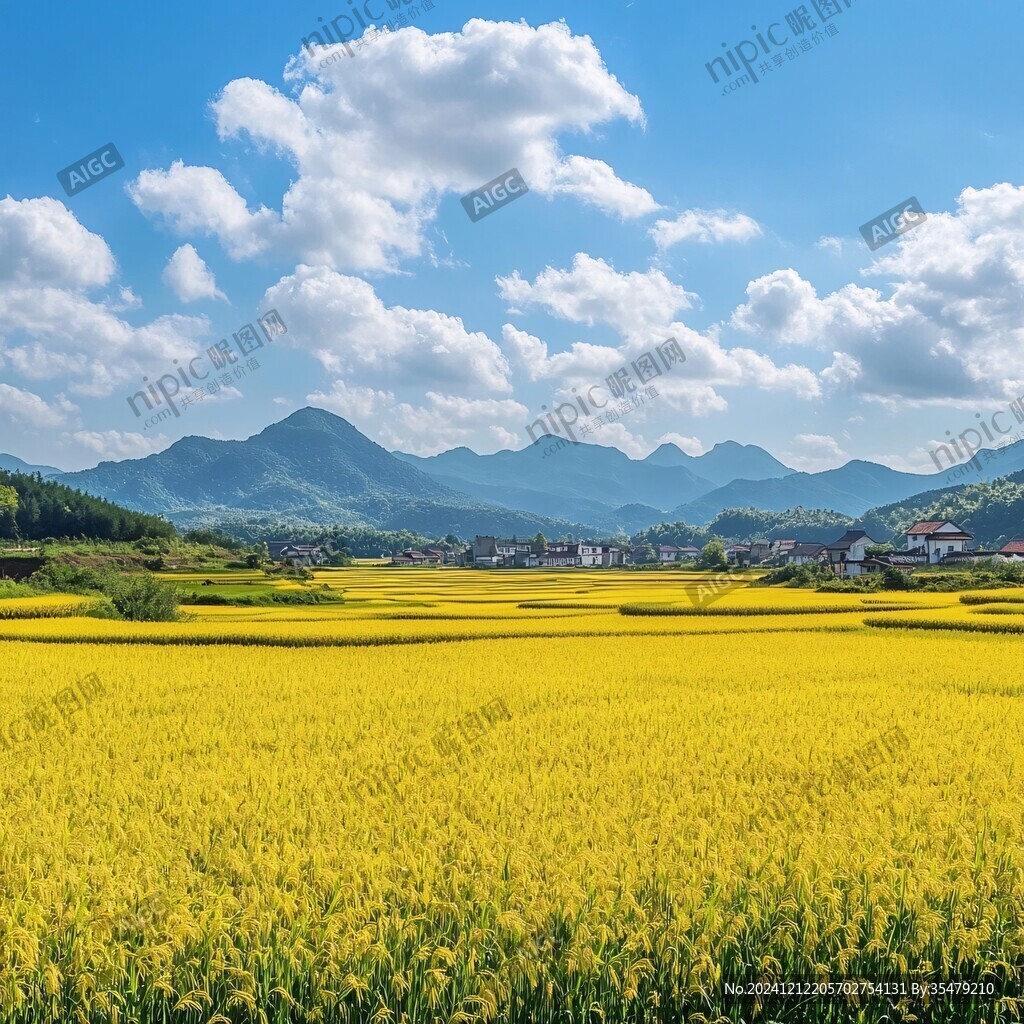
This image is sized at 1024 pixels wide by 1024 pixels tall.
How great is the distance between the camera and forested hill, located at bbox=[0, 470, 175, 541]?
81.9m

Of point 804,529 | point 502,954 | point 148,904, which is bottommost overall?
point 804,529

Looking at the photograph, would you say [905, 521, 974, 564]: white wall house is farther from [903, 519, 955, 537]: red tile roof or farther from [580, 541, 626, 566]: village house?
[580, 541, 626, 566]: village house

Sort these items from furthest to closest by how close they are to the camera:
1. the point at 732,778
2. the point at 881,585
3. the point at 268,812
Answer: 1. the point at 881,585
2. the point at 732,778
3. the point at 268,812

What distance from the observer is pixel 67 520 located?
84188 millimetres

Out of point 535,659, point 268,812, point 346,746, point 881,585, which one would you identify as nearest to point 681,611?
point 535,659

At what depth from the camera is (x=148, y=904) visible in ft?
15.0

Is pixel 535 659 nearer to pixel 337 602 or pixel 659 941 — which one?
pixel 659 941

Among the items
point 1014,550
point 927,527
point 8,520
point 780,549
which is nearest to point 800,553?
point 927,527

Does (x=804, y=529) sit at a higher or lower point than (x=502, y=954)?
lower

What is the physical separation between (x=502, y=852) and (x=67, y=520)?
93.0 m

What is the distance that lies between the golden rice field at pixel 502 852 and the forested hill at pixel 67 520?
77.6 meters

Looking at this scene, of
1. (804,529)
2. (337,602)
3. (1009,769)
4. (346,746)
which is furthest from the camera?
(804,529)

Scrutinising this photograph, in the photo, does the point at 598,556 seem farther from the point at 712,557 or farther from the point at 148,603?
the point at 148,603

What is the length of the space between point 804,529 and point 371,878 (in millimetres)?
192858
